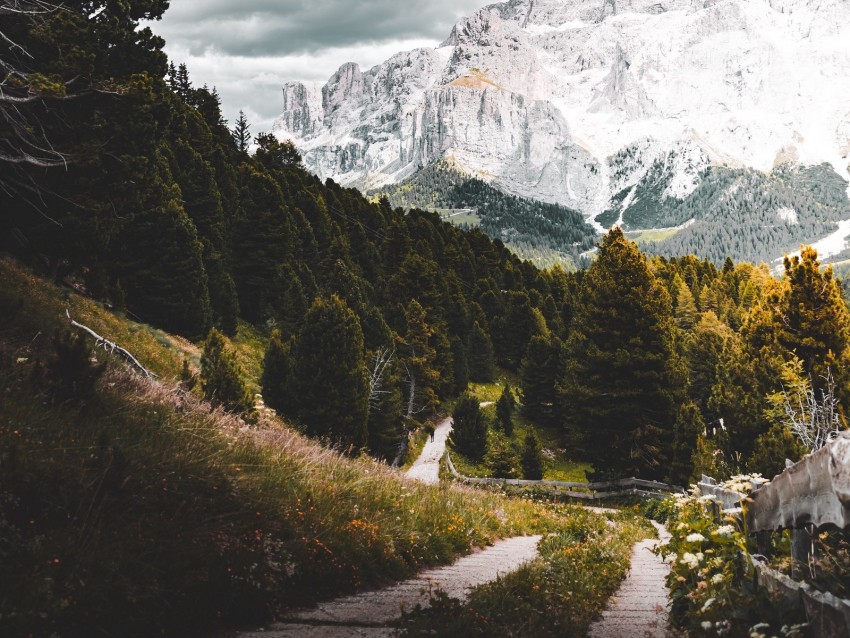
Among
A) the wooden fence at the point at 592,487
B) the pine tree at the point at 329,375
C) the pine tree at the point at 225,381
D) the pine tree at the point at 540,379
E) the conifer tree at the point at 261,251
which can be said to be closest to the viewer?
the pine tree at the point at 225,381

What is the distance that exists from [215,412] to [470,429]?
33.1 metres

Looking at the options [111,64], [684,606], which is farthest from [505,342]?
[684,606]

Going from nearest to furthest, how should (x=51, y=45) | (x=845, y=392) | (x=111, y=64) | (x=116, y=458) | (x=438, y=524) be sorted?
(x=116, y=458) < (x=438, y=524) < (x=51, y=45) < (x=111, y=64) < (x=845, y=392)

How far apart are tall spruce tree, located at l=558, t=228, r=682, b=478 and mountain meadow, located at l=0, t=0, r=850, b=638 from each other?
0.10 meters

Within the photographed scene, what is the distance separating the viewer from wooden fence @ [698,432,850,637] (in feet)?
11.1

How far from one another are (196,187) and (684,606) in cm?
4484

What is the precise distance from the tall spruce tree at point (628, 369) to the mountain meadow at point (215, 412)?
0.10 metres

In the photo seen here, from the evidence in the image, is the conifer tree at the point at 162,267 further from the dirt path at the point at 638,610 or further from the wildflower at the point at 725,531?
the wildflower at the point at 725,531

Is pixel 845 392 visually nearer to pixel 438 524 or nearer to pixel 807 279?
pixel 807 279

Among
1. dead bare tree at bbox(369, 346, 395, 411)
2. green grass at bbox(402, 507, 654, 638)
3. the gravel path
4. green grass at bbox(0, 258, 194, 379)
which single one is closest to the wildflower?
green grass at bbox(402, 507, 654, 638)

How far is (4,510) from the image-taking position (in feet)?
14.2

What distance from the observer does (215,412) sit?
9.32m

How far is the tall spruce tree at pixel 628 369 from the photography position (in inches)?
1052

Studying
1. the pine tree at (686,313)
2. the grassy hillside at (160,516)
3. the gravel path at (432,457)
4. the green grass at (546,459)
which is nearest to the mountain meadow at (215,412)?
the grassy hillside at (160,516)
